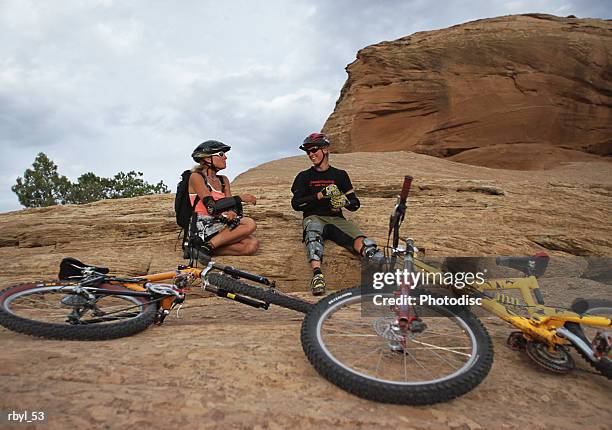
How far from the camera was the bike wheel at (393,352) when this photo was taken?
232 cm

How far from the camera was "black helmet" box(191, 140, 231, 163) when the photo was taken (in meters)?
5.36

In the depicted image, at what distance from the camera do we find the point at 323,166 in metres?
6.18

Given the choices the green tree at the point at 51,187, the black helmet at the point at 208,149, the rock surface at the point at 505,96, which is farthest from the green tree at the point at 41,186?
the black helmet at the point at 208,149

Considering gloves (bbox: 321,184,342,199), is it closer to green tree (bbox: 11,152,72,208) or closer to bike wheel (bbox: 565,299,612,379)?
bike wheel (bbox: 565,299,612,379)

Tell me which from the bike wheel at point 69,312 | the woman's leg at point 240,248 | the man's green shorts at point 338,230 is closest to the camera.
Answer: the bike wheel at point 69,312

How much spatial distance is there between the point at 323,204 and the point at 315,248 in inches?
36.3

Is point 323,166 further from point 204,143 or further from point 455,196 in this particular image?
point 455,196

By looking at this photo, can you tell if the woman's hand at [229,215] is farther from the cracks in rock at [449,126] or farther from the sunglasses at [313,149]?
the cracks in rock at [449,126]

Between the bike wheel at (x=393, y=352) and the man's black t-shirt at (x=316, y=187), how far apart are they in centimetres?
305

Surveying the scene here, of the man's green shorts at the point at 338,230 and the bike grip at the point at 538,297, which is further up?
the man's green shorts at the point at 338,230

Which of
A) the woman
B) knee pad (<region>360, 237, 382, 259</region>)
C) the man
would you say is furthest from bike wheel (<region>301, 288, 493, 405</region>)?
the woman

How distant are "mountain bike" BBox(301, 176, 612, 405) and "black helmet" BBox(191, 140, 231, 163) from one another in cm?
319

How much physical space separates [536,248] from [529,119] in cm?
2320

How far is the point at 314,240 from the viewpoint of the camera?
5527mm
